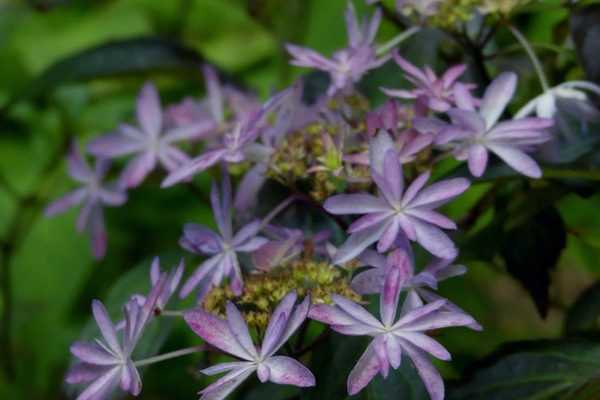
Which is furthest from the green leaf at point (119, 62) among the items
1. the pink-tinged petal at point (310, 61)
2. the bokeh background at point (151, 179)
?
the pink-tinged petal at point (310, 61)

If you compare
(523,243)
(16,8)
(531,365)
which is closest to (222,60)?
(16,8)

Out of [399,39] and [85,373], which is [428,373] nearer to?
[85,373]

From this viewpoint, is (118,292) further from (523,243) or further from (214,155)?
(523,243)

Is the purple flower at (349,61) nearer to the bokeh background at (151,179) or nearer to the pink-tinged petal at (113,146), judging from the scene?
the bokeh background at (151,179)

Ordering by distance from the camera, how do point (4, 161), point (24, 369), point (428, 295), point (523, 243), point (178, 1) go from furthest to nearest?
point (178, 1) < point (4, 161) < point (24, 369) < point (523, 243) < point (428, 295)

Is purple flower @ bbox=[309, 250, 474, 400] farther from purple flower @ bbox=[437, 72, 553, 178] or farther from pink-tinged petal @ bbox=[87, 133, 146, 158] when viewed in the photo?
pink-tinged petal @ bbox=[87, 133, 146, 158]

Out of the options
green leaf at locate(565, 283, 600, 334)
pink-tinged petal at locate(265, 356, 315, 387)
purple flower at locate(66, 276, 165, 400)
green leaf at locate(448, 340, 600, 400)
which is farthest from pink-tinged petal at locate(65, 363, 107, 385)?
green leaf at locate(565, 283, 600, 334)
